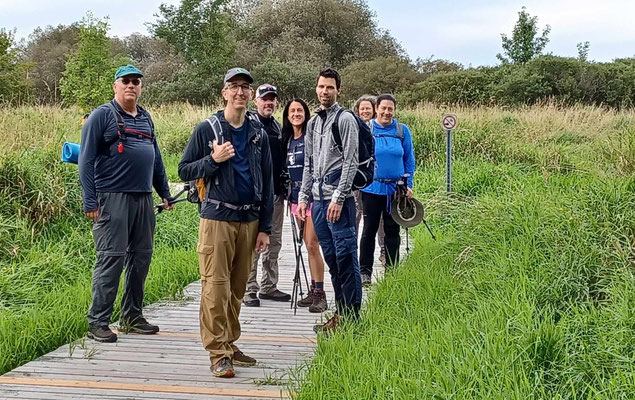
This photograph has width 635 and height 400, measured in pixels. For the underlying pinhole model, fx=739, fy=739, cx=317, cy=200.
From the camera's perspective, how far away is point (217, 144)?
178 inches

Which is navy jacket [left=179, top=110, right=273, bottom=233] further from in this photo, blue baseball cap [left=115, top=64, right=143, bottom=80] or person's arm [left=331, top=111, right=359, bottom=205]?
blue baseball cap [left=115, top=64, right=143, bottom=80]

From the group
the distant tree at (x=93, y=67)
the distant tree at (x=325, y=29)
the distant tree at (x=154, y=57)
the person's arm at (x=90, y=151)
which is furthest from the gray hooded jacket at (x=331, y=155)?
the distant tree at (x=325, y=29)

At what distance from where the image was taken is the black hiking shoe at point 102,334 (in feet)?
17.0

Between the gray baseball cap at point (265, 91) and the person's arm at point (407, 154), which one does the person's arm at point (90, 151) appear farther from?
the person's arm at point (407, 154)

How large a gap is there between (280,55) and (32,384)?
41.4 meters

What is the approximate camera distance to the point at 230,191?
4.61m

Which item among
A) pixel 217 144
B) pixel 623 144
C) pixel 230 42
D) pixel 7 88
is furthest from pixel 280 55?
pixel 217 144

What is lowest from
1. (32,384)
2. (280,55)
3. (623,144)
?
(32,384)

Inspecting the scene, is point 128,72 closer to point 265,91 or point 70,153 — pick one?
point 70,153

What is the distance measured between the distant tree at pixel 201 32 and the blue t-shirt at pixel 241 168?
32.7 metres

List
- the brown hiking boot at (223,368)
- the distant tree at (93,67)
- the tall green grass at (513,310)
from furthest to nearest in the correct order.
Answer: the distant tree at (93,67), the brown hiking boot at (223,368), the tall green grass at (513,310)

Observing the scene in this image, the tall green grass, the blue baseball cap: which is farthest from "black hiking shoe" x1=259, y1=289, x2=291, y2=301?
the blue baseball cap

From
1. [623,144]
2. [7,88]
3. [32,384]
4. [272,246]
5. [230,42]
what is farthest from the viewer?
[230,42]

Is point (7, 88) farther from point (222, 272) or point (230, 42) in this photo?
point (222, 272)
